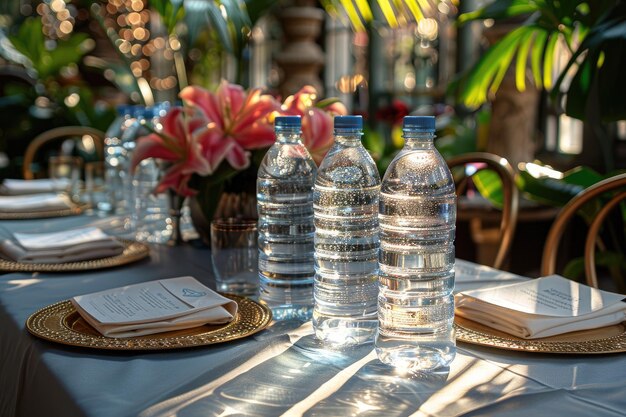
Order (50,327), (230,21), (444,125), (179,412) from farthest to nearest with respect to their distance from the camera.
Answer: (444,125)
(230,21)
(50,327)
(179,412)

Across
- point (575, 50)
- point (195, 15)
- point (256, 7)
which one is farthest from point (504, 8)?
point (195, 15)

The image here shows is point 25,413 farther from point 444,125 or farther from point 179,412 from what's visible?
point 444,125

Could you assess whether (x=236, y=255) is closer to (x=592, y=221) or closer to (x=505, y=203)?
(x=592, y=221)

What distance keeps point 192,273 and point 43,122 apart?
3039mm

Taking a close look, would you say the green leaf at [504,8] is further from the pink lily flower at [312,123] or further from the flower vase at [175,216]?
the flower vase at [175,216]

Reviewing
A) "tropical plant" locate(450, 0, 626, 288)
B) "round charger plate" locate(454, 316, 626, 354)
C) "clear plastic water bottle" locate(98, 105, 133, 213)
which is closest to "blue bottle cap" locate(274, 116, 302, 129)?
"round charger plate" locate(454, 316, 626, 354)

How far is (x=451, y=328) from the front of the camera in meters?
0.94

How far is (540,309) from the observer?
1.04m

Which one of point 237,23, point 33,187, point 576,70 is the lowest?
point 33,187

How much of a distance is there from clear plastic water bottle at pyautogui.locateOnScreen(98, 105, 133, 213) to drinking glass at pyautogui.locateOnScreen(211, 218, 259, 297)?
0.93 m

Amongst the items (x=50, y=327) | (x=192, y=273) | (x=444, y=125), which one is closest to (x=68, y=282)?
(x=192, y=273)

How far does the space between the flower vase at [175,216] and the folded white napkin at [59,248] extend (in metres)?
0.15

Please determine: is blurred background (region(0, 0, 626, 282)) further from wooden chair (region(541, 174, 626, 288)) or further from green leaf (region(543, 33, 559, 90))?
wooden chair (region(541, 174, 626, 288))

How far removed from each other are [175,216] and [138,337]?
0.72m
